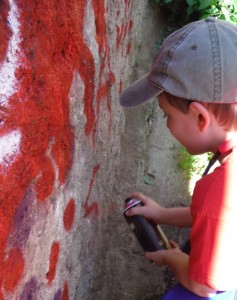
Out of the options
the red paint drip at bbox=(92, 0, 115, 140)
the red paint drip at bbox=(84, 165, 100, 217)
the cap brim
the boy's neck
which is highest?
the red paint drip at bbox=(92, 0, 115, 140)

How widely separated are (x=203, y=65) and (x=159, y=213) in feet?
2.13

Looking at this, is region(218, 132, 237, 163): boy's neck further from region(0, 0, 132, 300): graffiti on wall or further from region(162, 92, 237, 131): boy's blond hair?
region(0, 0, 132, 300): graffiti on wall

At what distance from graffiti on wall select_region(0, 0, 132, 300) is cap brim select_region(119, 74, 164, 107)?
166mm

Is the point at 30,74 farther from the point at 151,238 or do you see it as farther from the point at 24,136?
the point at 151,238

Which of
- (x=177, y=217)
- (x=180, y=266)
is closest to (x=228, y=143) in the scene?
(x=180, y=266)

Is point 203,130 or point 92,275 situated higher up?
point 203,130

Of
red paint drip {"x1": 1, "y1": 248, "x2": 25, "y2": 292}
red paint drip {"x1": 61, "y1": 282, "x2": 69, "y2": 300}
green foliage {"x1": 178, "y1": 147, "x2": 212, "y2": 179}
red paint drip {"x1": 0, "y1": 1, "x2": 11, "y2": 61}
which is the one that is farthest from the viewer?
green foliage {"x1": 178, "y1": 147, "x2": 212, "y2": 179}

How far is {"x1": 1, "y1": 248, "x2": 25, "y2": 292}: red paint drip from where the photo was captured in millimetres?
902

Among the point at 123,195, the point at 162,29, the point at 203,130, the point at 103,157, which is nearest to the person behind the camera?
the point at 203,130

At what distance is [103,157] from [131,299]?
0.65 meters

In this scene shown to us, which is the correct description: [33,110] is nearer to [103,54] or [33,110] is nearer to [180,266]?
[180,266]

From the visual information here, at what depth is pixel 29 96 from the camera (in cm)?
90

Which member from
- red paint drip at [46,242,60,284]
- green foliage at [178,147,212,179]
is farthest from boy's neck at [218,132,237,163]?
green foliage at [178,147,212,179]

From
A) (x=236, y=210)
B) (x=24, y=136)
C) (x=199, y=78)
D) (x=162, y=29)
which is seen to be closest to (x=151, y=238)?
(x=236, y=210)
